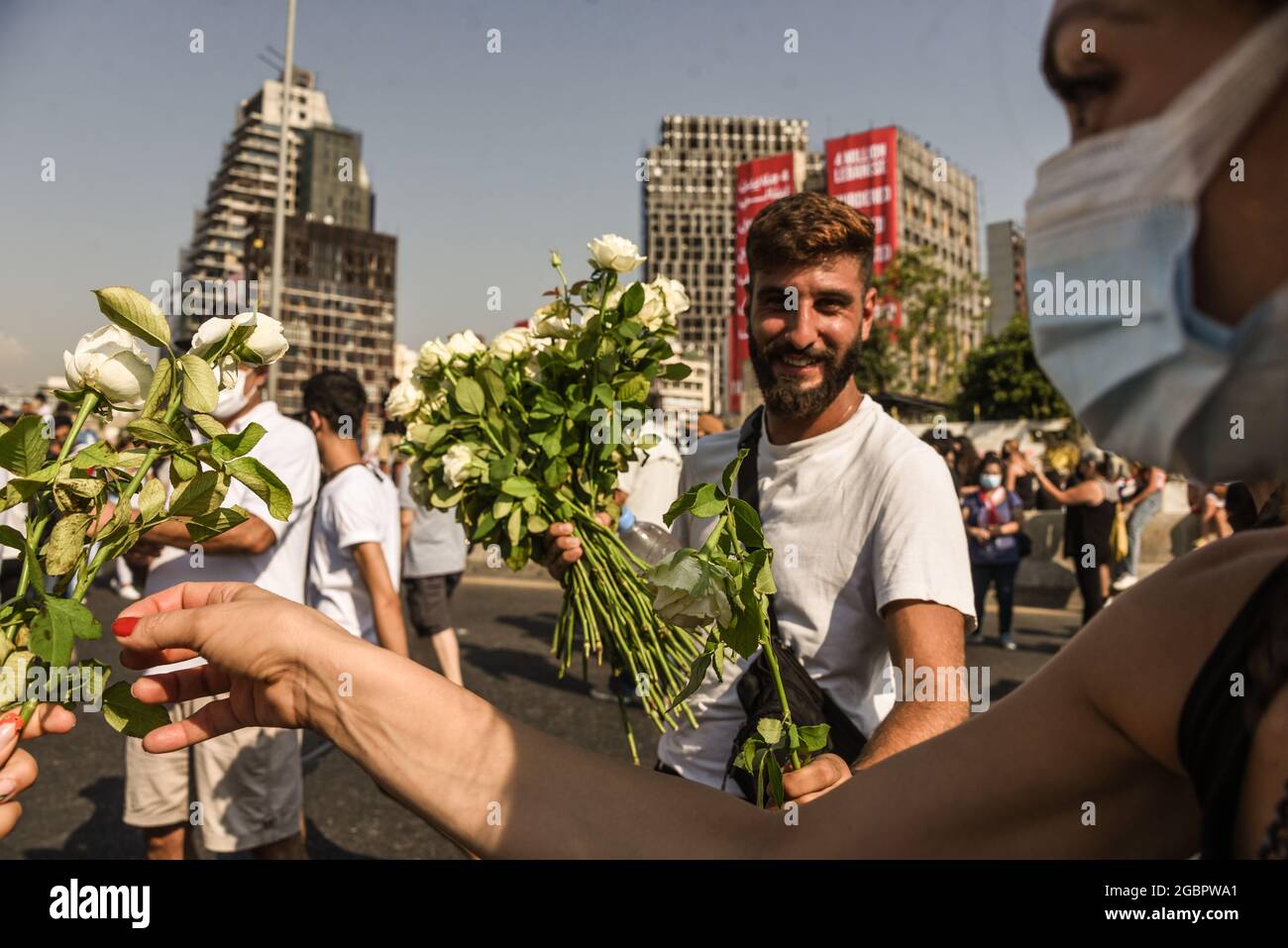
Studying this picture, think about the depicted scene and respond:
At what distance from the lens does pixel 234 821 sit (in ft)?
10.8

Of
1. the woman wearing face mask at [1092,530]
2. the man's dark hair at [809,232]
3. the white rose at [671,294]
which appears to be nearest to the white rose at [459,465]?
the white rose at [671,294]

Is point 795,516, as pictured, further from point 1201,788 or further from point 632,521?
point 1201,788

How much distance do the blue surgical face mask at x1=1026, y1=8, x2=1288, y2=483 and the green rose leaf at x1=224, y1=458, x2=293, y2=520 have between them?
0.86 meters

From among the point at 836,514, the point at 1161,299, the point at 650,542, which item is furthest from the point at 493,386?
the point at 1161,299

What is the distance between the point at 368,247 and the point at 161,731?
130072mm

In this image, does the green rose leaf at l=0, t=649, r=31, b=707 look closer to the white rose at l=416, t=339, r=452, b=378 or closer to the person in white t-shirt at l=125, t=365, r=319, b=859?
the white rose at l=416, t=339, r=452, b=378

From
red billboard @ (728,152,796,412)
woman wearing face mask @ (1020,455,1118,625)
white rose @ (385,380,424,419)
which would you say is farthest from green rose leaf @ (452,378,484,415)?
red billboard @ (728,152,796,412)

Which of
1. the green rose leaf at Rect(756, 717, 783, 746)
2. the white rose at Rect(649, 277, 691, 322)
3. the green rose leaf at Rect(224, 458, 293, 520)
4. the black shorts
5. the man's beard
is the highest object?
the white rose at Rect(649, 277, 691, 322)

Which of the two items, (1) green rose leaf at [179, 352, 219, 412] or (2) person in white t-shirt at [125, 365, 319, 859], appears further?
(2) person in white t-shirt at [125, 365, 319, 859]

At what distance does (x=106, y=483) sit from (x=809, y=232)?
1547 millimetres

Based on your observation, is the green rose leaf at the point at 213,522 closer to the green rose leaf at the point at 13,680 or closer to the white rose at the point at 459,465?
the green rose leaf at the point at 13,680

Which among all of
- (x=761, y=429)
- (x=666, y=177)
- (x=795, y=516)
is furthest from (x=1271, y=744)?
(x=666, y=177)

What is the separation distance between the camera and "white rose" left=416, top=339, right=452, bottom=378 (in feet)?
8.25

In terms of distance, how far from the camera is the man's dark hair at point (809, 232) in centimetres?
216
